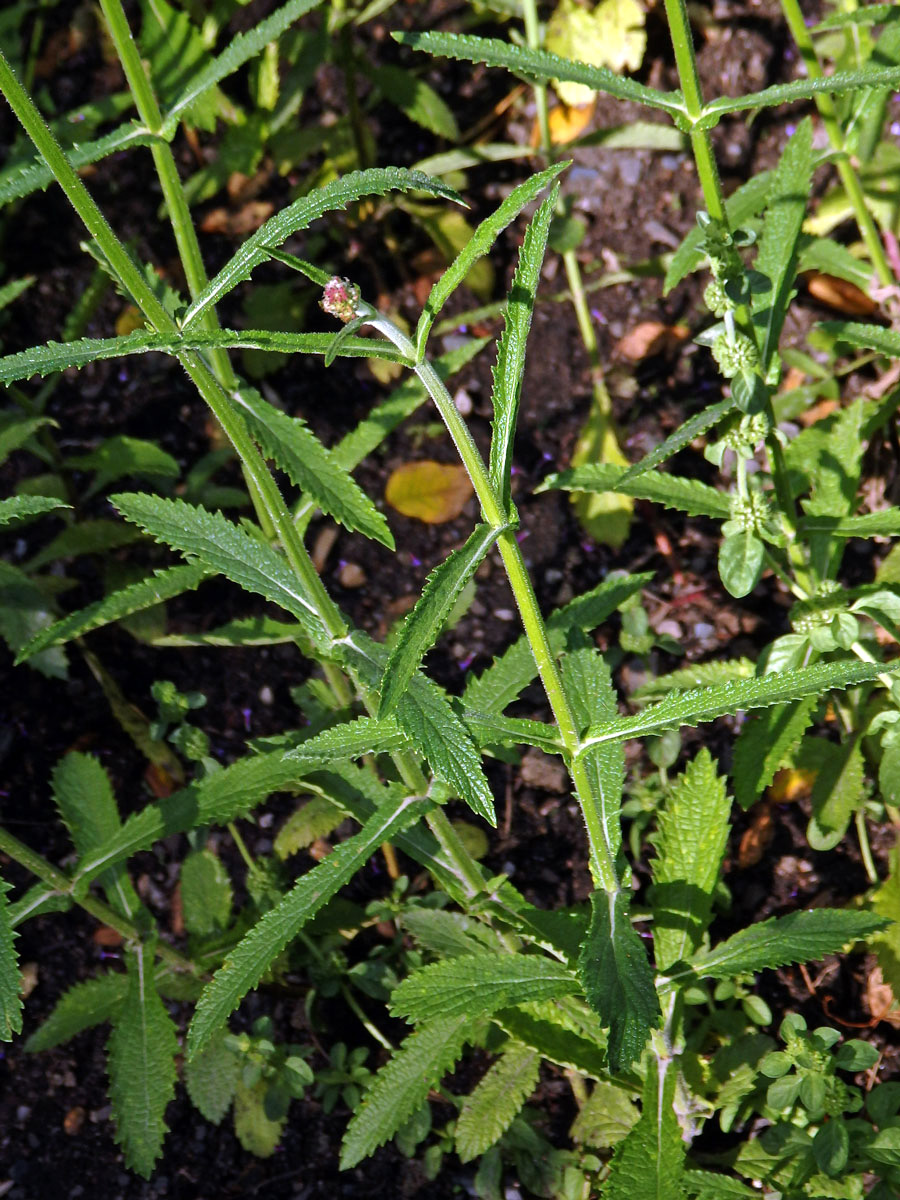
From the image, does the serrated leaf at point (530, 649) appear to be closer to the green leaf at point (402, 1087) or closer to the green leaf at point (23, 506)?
the green leaf at point (402, 1087)

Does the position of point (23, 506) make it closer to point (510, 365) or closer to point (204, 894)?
point (510, 365)

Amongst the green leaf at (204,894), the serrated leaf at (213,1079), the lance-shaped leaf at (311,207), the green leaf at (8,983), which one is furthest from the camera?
the green leaf at (204,894)

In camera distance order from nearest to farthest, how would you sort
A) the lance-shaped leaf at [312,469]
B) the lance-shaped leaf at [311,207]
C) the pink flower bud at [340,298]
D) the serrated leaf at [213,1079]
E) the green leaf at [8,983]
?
the pink flower bud at [340,298], the lance-shaped leaf at [311,207], the green leaf at [8,983], the lance-shaped leaf at [312,469], the serrated leaf at [213,1079]

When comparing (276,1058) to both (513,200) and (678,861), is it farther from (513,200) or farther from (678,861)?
(513,200)

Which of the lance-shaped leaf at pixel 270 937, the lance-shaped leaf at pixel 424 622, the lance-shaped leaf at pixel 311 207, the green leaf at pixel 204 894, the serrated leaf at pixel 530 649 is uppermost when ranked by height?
the lance-shaped leaf at pixel 311 207

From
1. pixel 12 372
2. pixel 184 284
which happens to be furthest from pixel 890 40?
pixel 184 284

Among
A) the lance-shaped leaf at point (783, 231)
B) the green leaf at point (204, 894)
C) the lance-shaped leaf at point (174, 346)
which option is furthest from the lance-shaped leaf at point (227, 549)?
the lance-shaped leaf at point (783, 231)

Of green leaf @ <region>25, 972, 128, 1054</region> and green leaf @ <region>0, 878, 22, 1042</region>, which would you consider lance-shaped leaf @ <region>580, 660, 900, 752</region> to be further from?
green leaf @ <region>25, 972, 128, 1054</region>
